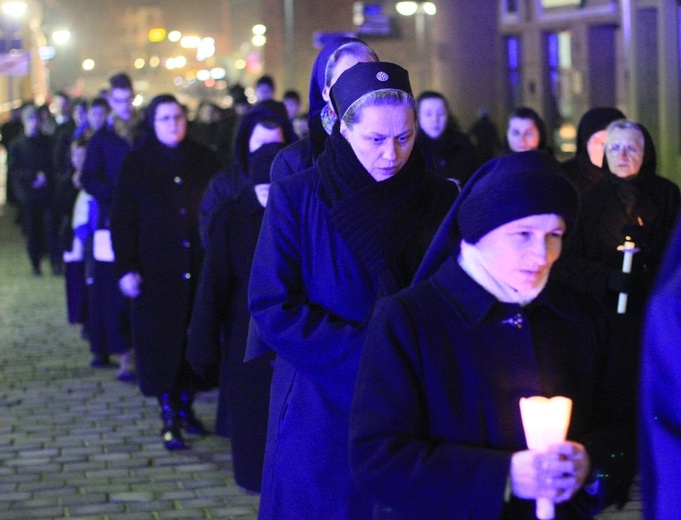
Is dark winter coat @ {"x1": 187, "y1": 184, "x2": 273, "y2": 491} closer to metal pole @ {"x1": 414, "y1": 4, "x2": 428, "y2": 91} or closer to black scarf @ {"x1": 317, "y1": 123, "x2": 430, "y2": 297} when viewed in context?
black scarf @ {"x1": 317, "y1": 123, "x2": 430, "y2": 297}

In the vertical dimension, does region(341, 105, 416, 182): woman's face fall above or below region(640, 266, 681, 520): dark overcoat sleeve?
above

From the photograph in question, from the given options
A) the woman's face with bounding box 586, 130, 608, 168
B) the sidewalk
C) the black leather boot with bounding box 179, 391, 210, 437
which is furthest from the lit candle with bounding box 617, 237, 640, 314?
the black leather boot with bounding box 179, 391, 210, 437

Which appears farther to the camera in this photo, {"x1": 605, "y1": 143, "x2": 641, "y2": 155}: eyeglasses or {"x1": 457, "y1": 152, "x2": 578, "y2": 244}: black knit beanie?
{"x1": 605, "y1": 143, "x2": 641, "y2": 155}: eyeglasses

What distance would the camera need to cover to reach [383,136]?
3945 mm

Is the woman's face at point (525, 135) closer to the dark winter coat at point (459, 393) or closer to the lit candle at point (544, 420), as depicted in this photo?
A: the dark winter coat at point (459, 393)

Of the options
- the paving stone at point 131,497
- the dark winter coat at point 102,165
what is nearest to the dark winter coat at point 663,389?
the paving stone at point 131,497

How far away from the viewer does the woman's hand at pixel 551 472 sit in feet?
9.08

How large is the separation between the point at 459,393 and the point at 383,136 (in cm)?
119

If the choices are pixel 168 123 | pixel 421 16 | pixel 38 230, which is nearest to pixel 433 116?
pixel 168 123

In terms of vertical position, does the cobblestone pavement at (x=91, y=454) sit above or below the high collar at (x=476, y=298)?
below

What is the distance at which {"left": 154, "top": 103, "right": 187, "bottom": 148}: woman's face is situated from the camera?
8.06 m

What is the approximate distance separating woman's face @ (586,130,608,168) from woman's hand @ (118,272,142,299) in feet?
→ 9.68

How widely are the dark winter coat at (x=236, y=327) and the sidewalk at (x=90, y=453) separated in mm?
366

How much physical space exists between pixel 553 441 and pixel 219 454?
5.36 metres
